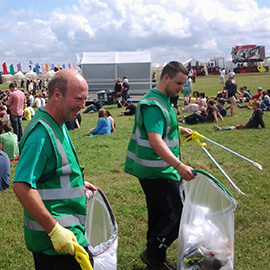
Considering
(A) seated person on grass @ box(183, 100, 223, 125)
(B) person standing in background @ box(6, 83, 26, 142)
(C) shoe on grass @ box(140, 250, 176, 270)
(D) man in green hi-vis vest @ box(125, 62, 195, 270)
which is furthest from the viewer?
(A) seated person on grass @ box(183, 100, 223, 125)

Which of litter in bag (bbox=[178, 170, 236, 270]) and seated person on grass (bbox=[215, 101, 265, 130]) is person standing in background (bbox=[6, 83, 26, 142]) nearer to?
seated person on grass (bbox=[215, 101, 265, 130])

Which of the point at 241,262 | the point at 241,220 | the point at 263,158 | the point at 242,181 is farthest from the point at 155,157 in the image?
the point at 263,158

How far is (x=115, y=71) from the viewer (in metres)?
23.6

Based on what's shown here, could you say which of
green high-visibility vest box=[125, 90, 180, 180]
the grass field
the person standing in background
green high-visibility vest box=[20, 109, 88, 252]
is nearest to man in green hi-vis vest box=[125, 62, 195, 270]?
green high-visibility vest box=[125, 90, 180, 180]

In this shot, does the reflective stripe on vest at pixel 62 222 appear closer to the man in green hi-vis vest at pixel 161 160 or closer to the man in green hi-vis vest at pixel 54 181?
the man in green hi-vis vest at pixel 54 181

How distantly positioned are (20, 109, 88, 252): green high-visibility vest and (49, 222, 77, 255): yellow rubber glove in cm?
15

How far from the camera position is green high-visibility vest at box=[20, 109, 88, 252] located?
7.06ft

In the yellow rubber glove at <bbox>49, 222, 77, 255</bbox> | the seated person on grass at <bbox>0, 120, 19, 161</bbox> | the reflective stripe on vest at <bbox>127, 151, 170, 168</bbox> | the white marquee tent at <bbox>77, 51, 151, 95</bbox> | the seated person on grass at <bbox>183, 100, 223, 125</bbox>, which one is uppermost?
the white marquee tent at <bbox>77, 51, 151, 95</bbox>

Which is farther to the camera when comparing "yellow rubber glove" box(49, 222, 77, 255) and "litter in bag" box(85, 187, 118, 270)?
"litter in bag" box(85, 187, 118, 270)

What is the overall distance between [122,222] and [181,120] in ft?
31.4

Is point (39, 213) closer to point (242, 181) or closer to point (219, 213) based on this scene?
point (219, 213)

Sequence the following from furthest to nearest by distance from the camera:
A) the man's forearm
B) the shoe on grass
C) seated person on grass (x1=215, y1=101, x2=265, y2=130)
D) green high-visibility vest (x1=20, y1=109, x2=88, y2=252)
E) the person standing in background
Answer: seated person on grass (x1=215, y1=101, x2=265, y2=130)
the person standing in background
the shoe on grass
green high-visibility vest (x1=20, y1=109, x2=88, y2=252)
the man's forearm

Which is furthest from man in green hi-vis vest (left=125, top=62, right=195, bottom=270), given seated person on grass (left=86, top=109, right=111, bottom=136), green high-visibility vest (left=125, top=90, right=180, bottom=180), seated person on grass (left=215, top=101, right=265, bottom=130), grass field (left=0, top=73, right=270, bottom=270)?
seated person on grass (left=215, top=101, right=265, bottom=130)

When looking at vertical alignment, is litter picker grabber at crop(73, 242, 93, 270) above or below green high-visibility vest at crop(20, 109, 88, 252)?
below
